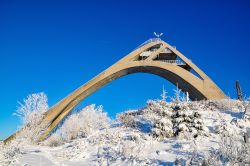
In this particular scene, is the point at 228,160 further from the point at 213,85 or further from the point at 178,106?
the point at 213,85

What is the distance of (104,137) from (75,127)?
4.10m

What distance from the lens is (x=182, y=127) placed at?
37.8 feet

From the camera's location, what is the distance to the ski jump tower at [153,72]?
25.2 metres

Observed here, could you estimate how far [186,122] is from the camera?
1198 cm

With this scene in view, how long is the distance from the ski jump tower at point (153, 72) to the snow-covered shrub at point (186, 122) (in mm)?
13682

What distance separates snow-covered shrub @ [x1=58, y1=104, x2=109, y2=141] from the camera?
1576cm

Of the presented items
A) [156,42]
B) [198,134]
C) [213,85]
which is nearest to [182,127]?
[198,134]

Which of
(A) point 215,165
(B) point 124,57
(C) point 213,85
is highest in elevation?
(B) point 124,57

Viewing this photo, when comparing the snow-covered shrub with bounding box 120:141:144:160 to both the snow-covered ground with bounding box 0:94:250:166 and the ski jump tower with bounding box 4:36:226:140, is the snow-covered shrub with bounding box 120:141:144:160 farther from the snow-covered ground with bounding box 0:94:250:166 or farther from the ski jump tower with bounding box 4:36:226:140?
the ski jump tower with bounding box 4:36:226:140

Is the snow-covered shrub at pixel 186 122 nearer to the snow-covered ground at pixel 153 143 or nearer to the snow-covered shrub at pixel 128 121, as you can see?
the snow-covered ground at pixel 153 143

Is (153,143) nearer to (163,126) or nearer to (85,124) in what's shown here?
(163,126)

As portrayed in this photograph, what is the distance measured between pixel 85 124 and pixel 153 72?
43.8 feet

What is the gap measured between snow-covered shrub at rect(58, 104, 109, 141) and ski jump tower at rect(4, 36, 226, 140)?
20.2 feet

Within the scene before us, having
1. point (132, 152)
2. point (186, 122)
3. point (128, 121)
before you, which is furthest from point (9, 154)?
point (128, 121)
